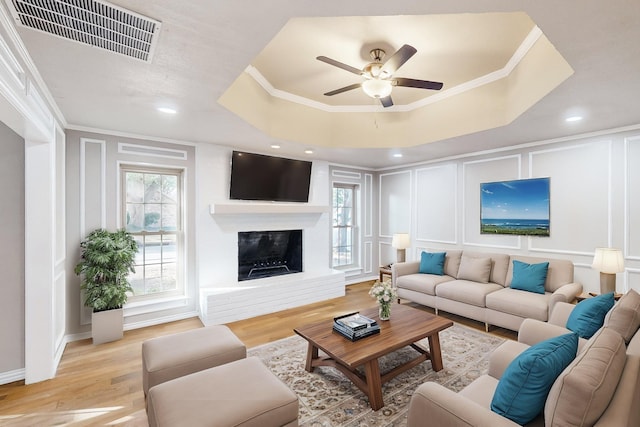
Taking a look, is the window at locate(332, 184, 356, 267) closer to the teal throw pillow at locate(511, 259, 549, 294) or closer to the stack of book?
the teal throw pillow at locate(511, 259, 549, 294)

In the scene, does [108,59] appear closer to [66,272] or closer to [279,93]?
[279,93]

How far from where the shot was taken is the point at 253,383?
1692mm

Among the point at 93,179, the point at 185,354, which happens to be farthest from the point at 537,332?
the point at 93,179

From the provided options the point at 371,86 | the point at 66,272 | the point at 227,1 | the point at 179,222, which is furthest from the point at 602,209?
the point at 66,272

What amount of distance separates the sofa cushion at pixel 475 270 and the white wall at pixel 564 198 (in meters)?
0.51

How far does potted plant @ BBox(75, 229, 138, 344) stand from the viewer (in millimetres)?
3168

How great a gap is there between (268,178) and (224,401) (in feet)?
11.5

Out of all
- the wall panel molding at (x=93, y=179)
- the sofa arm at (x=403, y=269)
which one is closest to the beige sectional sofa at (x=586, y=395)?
the sofa arm at (x=403, y=269)

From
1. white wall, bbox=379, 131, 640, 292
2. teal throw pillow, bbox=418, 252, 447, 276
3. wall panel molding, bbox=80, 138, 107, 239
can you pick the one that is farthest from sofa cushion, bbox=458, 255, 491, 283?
wall panel molding, bbox=80, 138, 107, 239

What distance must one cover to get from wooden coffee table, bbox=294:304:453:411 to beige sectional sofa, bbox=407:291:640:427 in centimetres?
69

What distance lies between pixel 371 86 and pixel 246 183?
2.61 metres

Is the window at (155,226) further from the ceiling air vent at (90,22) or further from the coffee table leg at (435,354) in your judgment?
the coffee table leg at (435,354)

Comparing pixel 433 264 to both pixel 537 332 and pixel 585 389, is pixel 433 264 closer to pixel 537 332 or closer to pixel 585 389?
pixel 537 332

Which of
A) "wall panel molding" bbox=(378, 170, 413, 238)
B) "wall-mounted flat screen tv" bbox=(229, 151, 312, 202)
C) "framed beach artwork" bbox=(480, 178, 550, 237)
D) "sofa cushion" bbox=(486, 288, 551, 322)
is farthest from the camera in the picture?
"wall panel molding" bbox=(378, 170, 413, 238)
